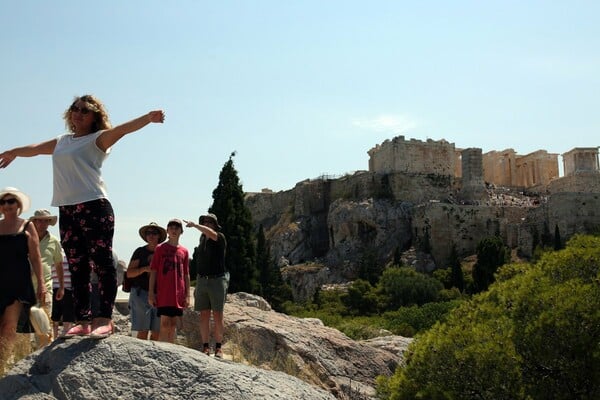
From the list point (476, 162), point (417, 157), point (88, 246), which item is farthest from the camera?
point (417, 157)

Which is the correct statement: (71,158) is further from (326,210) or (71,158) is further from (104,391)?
(326,210)

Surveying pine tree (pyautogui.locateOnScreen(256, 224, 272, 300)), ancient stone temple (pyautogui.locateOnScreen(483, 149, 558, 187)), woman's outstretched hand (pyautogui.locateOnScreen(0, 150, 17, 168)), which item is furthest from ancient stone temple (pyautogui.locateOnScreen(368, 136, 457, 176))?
woman's outstretched hand (pyautogui.locateOnScreen(0, 150, 17, 168))

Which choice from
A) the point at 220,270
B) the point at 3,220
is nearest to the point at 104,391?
the point at 3,220

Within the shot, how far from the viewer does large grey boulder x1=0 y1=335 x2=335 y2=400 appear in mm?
4504

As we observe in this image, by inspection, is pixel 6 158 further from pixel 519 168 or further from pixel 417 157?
pixel 519 168

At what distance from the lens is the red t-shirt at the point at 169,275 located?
7.02 meters

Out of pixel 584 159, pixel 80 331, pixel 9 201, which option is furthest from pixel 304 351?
pixel 584 159

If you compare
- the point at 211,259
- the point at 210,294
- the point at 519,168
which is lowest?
the point at 210,294

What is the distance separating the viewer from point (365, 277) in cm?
4506

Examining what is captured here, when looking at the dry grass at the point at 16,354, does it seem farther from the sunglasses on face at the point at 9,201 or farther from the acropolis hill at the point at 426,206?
the acropolis hill at the point at 426,206

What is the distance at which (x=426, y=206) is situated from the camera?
52.2 meters

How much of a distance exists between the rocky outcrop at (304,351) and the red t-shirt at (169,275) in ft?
2.97

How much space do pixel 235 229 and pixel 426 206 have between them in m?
25.1

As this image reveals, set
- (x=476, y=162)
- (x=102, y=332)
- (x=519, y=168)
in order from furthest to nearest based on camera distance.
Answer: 1. (x=519, y=168)
2. (x=476, y=162)
3. (x=102, y=332)
